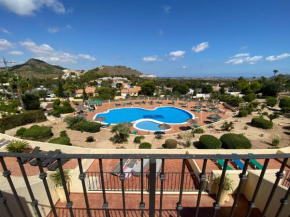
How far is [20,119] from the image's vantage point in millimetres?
21281

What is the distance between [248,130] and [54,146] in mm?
22549

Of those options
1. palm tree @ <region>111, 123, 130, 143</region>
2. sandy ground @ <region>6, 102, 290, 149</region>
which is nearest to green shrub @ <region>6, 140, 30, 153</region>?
sandy ground @ <region>6, 102, 290, 149</region>

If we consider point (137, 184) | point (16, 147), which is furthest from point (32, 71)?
point (137, 184)

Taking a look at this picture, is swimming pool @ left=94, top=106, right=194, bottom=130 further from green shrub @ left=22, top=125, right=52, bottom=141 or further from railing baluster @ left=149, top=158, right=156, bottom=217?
railing baluster @ left=149, top=158, right=156, bottom=217

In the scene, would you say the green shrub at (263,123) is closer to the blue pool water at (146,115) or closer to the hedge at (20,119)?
the blue pool water at (146,115)

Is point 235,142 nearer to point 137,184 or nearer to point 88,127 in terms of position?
point 137,184

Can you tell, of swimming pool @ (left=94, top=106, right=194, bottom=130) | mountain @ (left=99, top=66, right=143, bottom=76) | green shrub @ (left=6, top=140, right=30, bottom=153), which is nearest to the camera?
green shrub @ (left=6, top=140, right=30, bottom=153)

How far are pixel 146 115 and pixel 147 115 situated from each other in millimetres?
203

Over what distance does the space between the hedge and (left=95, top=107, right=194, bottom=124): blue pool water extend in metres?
9.09

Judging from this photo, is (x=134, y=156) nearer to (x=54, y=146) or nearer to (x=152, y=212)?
(x=152, y=212)

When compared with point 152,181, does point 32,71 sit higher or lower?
higher

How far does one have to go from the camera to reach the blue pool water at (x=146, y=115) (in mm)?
27280

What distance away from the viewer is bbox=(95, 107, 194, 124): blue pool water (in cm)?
2728

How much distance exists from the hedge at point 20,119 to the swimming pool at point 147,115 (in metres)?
8.82
